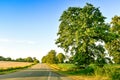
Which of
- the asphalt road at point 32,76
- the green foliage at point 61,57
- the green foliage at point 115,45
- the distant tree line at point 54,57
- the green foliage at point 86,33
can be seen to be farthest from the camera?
the green foliage at point 61,57

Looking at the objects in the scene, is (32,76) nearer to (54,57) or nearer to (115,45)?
(115,45)

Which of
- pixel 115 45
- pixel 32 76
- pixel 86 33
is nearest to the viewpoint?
pixel 32 76

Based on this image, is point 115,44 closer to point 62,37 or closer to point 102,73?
point 62,37

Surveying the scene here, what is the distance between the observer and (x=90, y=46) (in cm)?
4722

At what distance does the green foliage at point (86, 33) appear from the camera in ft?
150

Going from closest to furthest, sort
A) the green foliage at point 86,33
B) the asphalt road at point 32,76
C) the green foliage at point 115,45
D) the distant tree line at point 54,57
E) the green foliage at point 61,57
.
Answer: the asphalt road at point 32,76 < the green foliage at point 86,33 < the green foliage at point 115,45 < the distant tree line at point 54,57 < the green foliage at point 61,57

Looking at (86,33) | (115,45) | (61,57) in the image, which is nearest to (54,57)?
(61,57)

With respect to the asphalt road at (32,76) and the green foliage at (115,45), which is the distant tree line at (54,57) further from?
the asphalt road at (32,76)

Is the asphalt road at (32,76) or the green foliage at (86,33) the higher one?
the green foliage at (86,33)

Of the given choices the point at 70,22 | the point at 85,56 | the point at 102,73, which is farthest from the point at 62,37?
the point at 102,73

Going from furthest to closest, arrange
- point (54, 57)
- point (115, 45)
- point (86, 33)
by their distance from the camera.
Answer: point (54, 57), point (115, 45), point (86, 33)

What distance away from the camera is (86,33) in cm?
4469

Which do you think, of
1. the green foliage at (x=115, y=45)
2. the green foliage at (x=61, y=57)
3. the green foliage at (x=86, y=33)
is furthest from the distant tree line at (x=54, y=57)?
the green foliage at (x=86, y=33)

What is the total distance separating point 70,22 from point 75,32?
2.86 metres
